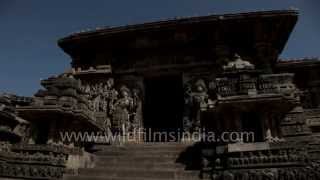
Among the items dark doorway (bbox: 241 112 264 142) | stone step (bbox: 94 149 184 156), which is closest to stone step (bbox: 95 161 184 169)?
stone step (bbox: 94 149 184 156)

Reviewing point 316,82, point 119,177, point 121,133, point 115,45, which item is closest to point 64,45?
point 115,45

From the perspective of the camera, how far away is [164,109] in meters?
19.1

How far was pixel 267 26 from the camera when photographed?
1349 cm

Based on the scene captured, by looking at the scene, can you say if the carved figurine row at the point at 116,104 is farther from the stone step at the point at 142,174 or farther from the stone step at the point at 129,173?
the stone step at the point at 142,174

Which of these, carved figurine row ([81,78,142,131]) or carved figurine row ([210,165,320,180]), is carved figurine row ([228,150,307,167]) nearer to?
carved figurine row ([210,165,320,180])

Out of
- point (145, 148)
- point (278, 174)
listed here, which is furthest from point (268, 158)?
point (145, 148)

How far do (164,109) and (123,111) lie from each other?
5572mm

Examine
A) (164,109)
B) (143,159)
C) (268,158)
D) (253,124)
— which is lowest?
(143,159)

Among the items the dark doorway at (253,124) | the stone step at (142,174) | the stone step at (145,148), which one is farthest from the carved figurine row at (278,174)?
the stone step at (145,148)

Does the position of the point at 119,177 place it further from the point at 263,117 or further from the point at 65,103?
the point at 263,117

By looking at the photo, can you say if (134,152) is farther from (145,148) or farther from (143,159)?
(143,159)

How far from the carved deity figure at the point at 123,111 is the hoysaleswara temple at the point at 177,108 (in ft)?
0.15

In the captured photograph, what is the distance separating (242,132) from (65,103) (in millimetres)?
5324

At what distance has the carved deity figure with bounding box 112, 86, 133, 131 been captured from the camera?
1359 centimetres
